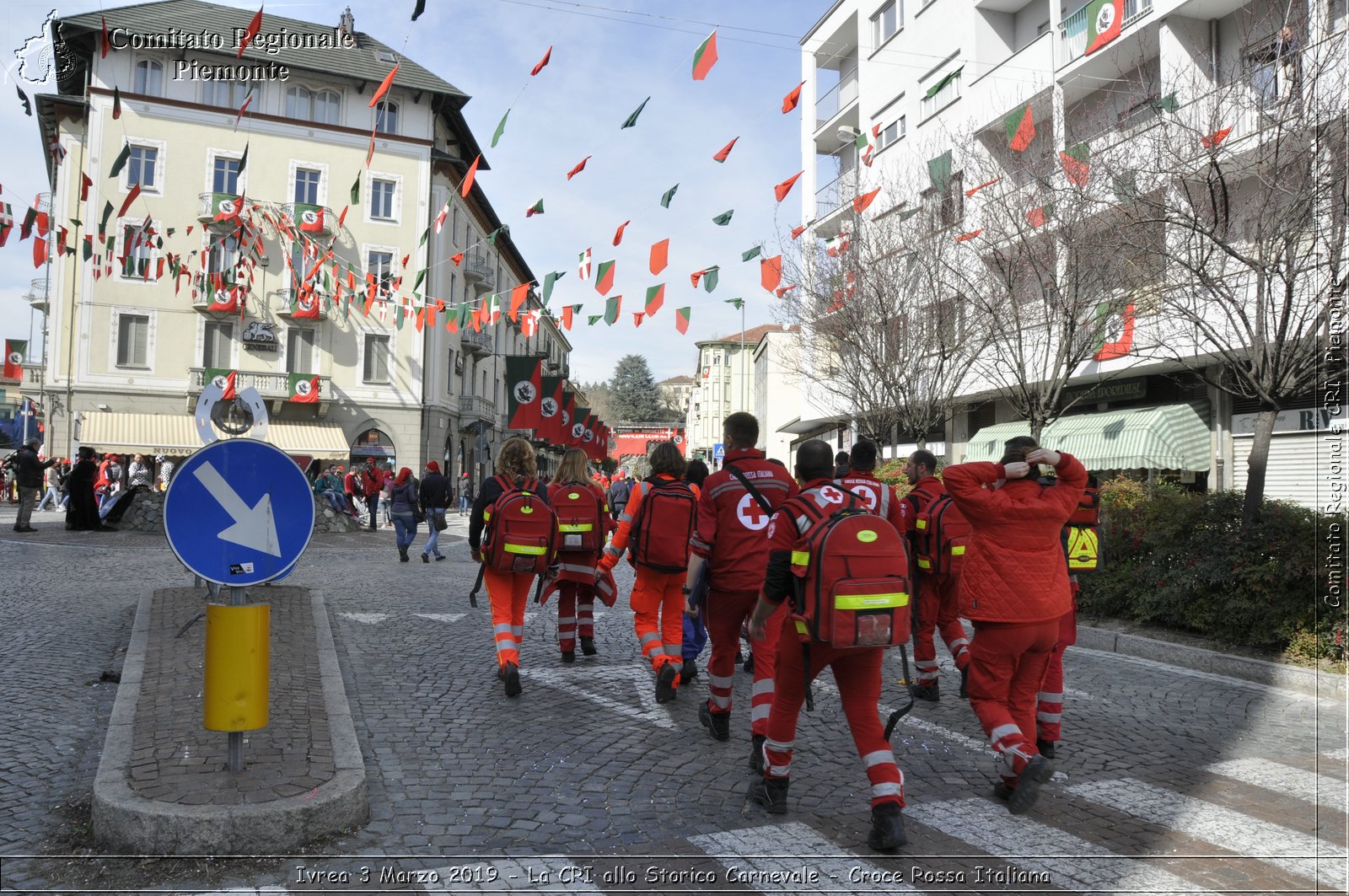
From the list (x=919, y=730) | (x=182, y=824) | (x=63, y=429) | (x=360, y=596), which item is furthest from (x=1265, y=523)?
(x=63, y=429)

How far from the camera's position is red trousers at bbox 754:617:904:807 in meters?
3.94

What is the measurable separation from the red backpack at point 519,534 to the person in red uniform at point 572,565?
0.54 m

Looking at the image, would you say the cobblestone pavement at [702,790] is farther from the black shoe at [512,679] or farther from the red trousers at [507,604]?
the red trousers at [507,604]

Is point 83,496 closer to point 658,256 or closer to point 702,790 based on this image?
point 658,256

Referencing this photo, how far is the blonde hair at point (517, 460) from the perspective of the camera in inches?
274

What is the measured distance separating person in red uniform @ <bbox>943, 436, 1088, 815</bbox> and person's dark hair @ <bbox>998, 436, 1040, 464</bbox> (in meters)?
0.15

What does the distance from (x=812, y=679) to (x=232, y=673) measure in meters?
2.47

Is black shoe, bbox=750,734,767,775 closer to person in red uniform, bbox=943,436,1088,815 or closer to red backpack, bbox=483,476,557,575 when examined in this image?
person in red uniform, bbox=943,436,1088,815

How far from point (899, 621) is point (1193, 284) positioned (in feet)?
25.4

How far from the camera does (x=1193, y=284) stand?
9867mm

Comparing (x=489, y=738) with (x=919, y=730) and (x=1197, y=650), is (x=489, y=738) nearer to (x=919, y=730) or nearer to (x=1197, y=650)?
(x=919, y=730)

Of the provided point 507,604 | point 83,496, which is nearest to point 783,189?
point 507,604

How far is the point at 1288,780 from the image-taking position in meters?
4.98

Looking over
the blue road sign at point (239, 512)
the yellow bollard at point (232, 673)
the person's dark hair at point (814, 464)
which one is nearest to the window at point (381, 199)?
the blue road sign at point (239, 512)
